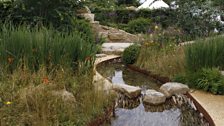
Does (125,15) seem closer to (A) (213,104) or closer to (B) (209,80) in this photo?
(B) (209,80)

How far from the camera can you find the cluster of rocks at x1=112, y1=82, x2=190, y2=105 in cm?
497

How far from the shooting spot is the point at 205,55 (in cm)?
555

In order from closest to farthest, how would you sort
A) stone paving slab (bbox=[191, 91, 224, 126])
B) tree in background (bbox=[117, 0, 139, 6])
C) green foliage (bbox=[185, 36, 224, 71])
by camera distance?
stone paving slab (bbox=[191, 91, 224, 126]) < green foliage (bbox=[185, 36, 224, 71]) < tree in background (bbox=[117, 0, 139, 6])

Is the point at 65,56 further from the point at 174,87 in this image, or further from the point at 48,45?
the point at 174,87

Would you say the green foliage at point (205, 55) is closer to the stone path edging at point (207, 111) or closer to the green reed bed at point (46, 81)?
the stone path edging at point (207, 111)

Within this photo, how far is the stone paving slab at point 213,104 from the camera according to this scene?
3998 mm

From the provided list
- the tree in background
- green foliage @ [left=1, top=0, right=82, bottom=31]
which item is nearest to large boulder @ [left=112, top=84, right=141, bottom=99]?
green foliage @ [left=1, top=0, right=82, bottom=31]

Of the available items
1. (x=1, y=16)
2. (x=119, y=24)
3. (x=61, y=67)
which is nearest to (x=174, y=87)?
(x=61, y=67)

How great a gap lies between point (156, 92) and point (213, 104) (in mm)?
926

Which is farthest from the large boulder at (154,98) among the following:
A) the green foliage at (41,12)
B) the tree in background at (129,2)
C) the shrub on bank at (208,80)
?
the tree in background at (129,2)

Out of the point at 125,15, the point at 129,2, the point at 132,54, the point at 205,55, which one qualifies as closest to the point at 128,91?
the point at 205,55

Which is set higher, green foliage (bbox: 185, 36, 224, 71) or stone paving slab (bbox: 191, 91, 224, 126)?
green foliage (bbox: 185, 36, 224, 71)

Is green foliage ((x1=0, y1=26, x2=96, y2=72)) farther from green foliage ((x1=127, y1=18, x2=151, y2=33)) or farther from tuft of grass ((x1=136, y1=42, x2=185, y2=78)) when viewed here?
green foliage ((x1=127, y1=18, x2=151, y2=33))

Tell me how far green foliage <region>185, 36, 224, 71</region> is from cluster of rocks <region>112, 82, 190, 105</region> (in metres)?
0.52
